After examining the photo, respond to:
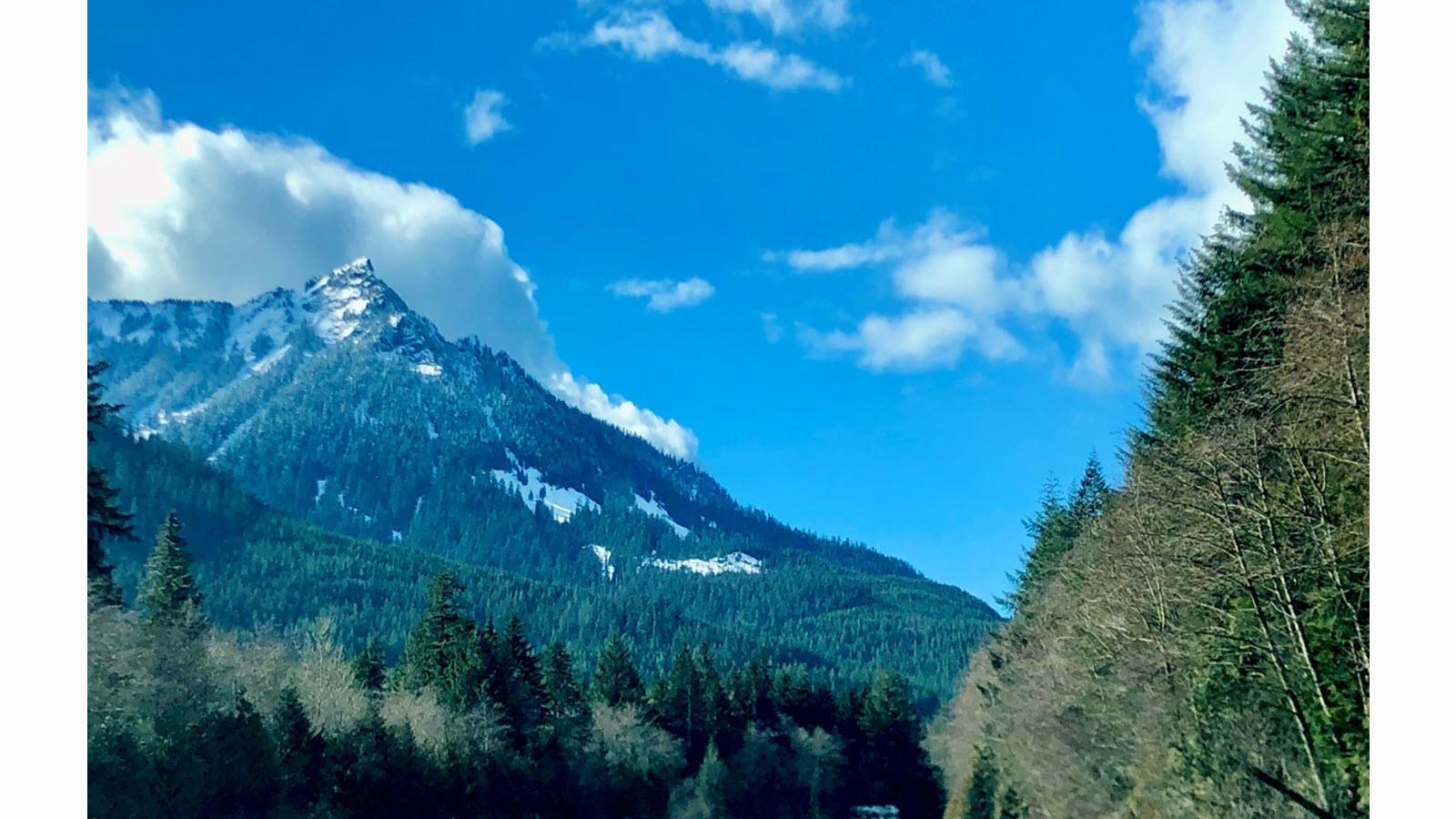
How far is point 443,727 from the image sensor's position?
60.5 meters

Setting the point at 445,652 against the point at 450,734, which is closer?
the point at 450,734

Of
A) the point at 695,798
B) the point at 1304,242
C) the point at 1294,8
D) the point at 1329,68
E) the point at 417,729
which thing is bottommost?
the point at 695,798

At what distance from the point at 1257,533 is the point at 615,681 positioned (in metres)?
80.7

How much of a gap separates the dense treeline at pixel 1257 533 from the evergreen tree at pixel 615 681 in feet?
204

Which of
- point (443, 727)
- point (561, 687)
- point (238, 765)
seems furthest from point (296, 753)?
point (561, 687)

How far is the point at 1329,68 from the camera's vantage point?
22109mm

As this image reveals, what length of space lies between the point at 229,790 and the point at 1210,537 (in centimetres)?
2948

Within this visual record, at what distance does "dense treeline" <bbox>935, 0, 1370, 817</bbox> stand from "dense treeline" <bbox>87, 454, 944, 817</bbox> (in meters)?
23.6

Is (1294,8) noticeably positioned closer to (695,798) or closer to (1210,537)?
(1210,537)

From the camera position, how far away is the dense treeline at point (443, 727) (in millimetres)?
34125

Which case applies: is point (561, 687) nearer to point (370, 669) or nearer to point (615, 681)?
point (370, 669)

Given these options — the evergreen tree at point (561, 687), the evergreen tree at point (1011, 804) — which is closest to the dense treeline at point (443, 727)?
the evergreen tree at point (561, 687)
